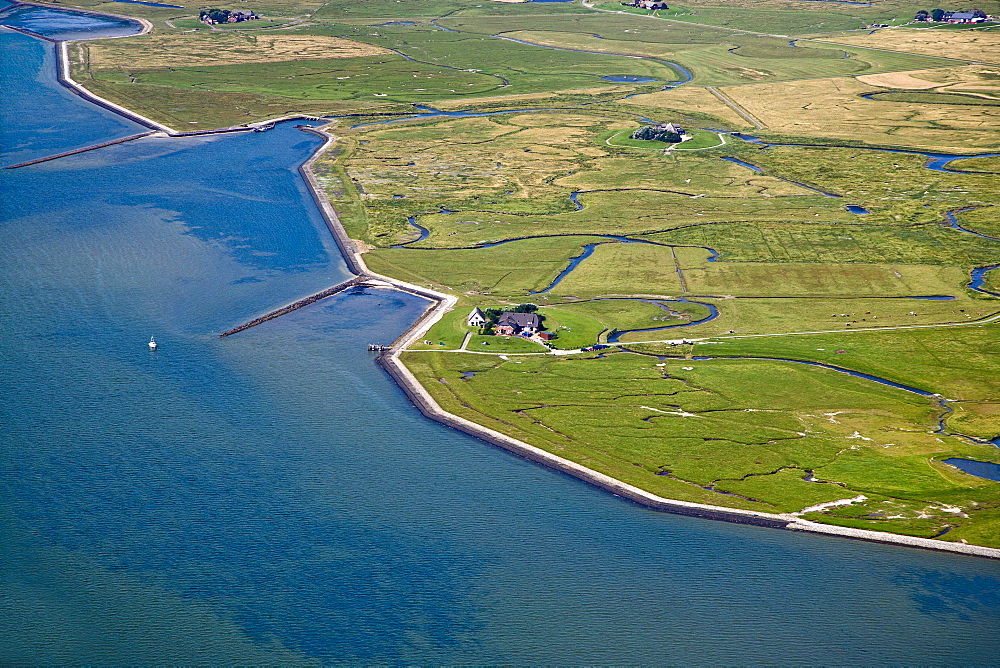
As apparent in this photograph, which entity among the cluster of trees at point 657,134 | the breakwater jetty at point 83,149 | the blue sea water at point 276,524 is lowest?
the blue sea water at point 276,524

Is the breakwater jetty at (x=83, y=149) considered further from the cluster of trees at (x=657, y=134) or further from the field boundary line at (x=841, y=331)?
the field boundary line at (x=841, y=331)

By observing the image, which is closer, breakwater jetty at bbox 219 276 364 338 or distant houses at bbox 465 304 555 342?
distant houses at bbox 465 304 555 342

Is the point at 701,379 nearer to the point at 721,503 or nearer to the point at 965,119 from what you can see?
the point at 721,503

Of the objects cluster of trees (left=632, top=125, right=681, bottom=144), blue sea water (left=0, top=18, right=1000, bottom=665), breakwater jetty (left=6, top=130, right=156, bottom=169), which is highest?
cluster of trees (left=632, top=125, right=681, bottom=144)

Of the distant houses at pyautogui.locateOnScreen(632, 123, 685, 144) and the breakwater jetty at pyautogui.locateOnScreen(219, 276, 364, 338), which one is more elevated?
the distant houses at pyautogui.locateOnScreen(632, 123, 685, 144)

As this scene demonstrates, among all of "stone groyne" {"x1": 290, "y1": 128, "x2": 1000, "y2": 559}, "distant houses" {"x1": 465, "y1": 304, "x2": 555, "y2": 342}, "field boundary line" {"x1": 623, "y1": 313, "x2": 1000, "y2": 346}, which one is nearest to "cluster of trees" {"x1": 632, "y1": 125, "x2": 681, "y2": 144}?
"stone groyne" {"x1": 290, "y1": 128, "x2": 1000, "y2": 559}

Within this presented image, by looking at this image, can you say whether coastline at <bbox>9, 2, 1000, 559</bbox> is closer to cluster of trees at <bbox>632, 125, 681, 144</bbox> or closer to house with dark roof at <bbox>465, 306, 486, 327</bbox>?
house with dark roof at <bbox>465, 306, 486, 327</bbox>

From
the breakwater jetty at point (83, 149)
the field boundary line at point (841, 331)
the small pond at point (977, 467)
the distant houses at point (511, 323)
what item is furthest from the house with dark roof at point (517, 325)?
the breakwater jetty at point (83, 149)

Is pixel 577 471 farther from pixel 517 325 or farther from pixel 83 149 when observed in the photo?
pixel 83 149

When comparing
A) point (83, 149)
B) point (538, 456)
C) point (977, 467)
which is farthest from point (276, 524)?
point (83, 149)
